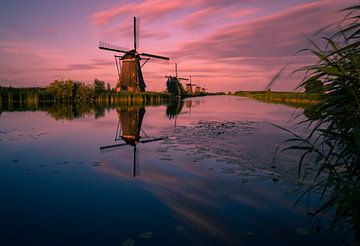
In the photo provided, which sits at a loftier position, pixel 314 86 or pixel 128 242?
pixel 314 86

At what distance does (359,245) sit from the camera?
2.40 meters

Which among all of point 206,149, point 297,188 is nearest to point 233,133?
point 206,149

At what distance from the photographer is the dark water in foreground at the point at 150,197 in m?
3.55

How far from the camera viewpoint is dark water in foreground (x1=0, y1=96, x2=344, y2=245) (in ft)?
11.7

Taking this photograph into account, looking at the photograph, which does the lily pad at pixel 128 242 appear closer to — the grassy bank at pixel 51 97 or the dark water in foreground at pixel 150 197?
the dark water in foreground at pixel 150 197

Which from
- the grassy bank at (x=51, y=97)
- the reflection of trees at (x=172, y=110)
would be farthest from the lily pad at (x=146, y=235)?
the grassy bank at (x=51, y=97)

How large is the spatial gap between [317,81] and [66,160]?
23.4ft

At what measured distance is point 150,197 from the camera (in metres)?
4.93

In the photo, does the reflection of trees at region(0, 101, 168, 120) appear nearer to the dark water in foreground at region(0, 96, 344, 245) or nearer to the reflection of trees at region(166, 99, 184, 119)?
the reflection of trees at region(166, 99, 184, 119)

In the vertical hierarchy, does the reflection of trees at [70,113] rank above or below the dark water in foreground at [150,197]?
above

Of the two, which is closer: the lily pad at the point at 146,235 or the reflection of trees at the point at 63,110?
the lily pad at the point at 146,235

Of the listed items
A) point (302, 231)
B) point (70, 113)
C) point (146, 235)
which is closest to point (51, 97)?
point (70, 113)

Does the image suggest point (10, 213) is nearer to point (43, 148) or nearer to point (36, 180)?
point (36, 180)

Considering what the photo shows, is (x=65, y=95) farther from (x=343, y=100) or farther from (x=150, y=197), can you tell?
(x=343, y=100)
